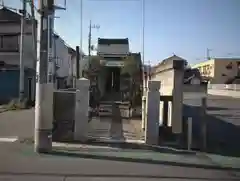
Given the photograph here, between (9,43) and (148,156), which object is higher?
(9,43)

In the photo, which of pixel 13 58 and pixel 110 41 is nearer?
pixel 13 58

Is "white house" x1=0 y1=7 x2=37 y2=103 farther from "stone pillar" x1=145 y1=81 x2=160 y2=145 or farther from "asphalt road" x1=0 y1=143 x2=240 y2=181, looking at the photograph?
"asphalt road" x1=0 y1=143 x2=240 y2=181

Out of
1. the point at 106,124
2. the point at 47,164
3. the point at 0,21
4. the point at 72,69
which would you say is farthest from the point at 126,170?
the point at 72,69

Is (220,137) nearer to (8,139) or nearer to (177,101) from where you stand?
(177,101)

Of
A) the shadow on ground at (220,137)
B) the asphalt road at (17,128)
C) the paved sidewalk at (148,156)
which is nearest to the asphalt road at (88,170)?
the paved sidewalk at (148,156)

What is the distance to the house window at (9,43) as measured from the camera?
32.0 metres

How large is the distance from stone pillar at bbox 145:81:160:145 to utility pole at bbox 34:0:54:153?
3246 mm

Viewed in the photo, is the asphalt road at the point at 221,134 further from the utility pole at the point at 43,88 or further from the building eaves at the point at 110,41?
the building eaves at the point at 110,41

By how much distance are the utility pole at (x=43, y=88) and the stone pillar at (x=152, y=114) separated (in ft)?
10.6

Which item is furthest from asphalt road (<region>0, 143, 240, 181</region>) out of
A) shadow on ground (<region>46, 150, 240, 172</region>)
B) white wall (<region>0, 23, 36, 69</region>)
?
white wall (<region>0, 23, 36, 69</region>)

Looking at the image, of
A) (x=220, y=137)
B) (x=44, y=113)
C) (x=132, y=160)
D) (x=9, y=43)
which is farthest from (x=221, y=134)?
(x=9, y=43)

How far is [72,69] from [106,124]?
35.2 metres

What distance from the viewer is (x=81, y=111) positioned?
12.2 meters

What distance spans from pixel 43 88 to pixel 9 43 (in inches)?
935
